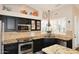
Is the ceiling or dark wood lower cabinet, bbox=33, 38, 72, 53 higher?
the ceiling

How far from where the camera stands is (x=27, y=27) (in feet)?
5.41

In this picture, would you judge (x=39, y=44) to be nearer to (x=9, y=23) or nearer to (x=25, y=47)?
(x=25, y=47)

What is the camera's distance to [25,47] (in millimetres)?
1620

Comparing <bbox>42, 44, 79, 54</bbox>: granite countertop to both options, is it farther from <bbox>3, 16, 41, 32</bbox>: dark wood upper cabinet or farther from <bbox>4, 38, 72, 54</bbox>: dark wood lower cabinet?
<bbox>3, 16, 41, 32</bbox>: dark wood upper cabinet

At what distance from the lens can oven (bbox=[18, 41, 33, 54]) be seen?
158 cm

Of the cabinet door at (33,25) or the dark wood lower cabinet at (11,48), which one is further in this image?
the cabinet door at (33,25)

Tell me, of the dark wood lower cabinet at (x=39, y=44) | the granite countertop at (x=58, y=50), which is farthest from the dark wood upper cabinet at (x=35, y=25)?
the granite countertop at (x=58, y=50)

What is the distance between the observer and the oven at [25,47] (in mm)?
1576

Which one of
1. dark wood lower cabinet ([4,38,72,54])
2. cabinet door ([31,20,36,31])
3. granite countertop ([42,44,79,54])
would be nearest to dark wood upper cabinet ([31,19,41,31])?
cabinet door ([31,20,36,31])

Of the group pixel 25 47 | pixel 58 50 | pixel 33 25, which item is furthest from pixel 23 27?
pixel 58 50

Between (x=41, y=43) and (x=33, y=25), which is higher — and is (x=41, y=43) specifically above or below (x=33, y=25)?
below

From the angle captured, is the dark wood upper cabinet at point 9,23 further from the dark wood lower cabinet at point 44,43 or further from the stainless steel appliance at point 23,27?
the dark wood lower cabinet at point 44,43
